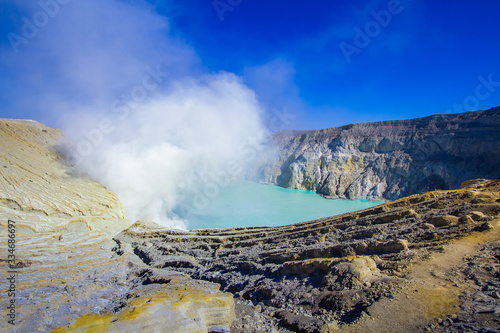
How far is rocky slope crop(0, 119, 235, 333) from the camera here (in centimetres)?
690

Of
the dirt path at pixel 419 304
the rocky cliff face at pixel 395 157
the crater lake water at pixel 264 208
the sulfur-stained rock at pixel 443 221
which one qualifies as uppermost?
the rocky cliff face at pixel 395 157

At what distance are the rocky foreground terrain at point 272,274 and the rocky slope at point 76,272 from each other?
62mm

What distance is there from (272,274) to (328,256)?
7.72 feet

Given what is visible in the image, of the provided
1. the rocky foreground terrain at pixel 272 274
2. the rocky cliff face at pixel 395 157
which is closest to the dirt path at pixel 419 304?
the rocky foreground terrain at pixel 272 274

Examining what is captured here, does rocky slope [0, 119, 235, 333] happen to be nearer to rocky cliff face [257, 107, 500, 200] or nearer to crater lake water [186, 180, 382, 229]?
crater lake water [186, 180, 382, 229]

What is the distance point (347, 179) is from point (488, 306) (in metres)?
53.4

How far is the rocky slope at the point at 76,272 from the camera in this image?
272 inches

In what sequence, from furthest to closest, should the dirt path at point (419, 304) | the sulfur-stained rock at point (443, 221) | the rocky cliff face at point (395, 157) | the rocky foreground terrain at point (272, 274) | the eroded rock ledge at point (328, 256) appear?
the rocky cliff face at point (395, 157) → the sulfur-stained rock at point (443, 221) → the eroded rock ledge at point (328, 256) → the rocky foreground terrain at point (272, 274) → the dirt path at point (419, 304)

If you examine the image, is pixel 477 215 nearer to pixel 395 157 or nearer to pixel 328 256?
pixel 328 256

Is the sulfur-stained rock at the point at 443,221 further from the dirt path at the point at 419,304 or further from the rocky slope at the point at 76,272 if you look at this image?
the rocky slope at the point at 76,272

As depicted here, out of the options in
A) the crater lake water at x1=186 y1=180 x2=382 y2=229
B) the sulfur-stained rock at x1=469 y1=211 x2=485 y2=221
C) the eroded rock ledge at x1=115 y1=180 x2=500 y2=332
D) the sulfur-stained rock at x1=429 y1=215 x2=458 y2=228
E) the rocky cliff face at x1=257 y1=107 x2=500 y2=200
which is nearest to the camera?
the eroded rock ledge at x1=115 y1=180 x2=500 y2=332

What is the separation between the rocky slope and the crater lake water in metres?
11.7

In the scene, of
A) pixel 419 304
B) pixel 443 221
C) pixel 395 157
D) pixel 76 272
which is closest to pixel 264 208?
pixel 76 272

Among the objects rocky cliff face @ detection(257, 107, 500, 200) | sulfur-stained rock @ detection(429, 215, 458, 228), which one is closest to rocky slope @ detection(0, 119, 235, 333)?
sulfur-stained rock @ detection(429, 215, 458, 228)
